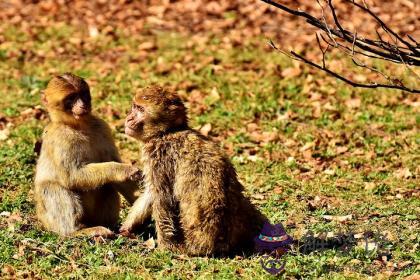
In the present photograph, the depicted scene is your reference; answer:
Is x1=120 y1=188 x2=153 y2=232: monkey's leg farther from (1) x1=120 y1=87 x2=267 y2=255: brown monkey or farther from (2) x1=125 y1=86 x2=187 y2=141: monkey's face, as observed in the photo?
(2) x1=125 y1=86 x2=187 y2=141: monkey's face

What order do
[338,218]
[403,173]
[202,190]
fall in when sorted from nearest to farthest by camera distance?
[202,190]
[338,218]
[403,173]

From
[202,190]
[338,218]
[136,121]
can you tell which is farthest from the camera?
[338,218]

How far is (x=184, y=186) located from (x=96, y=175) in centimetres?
100

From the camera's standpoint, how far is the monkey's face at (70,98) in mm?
7137

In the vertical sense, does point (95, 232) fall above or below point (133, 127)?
below

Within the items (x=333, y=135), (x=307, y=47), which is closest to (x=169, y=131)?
(x=333, y=135)

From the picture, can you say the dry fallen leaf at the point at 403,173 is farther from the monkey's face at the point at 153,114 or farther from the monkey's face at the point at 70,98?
the monkey's face at the point at 70,98

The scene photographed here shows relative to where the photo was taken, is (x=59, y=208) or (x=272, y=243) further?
(x=59, y=208)

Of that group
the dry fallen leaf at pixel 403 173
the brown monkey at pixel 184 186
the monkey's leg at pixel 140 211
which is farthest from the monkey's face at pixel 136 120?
the dry fallen leaf at pixel 403 173

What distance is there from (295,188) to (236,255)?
2.33 m

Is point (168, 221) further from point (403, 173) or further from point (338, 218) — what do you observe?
point (403, 173)

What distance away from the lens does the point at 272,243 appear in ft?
21.9

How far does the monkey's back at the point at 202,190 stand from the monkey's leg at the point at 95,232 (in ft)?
2.37

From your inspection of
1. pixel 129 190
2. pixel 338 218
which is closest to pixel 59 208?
pixel 129 190
